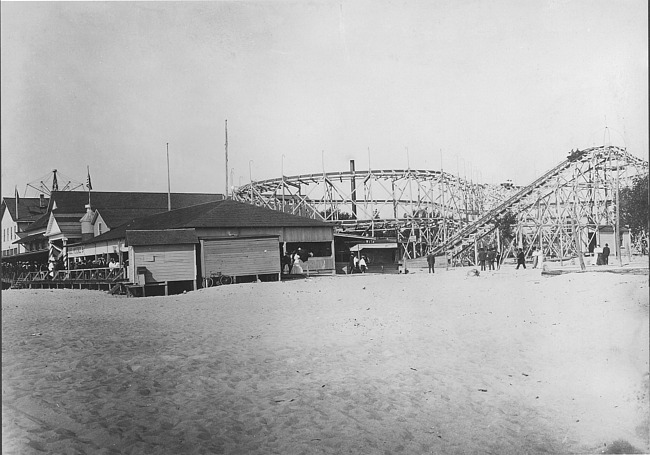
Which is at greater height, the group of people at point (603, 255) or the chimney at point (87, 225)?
the chimney at point (87, 225)

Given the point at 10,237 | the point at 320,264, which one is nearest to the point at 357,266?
the point at 320,264

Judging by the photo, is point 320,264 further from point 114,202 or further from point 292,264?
point 114,202

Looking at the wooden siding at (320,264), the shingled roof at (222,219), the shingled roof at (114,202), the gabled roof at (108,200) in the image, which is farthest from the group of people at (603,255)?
the gabled roof at (108,200)

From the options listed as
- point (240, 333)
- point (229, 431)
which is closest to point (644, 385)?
point (229, 431)

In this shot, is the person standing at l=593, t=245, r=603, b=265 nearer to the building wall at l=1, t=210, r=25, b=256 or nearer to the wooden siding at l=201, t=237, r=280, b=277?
the wooden siding at l=201, t=237, r=280, b=277

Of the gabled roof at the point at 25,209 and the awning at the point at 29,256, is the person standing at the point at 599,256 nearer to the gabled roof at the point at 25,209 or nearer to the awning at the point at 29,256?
the awning at the point at 29,256
